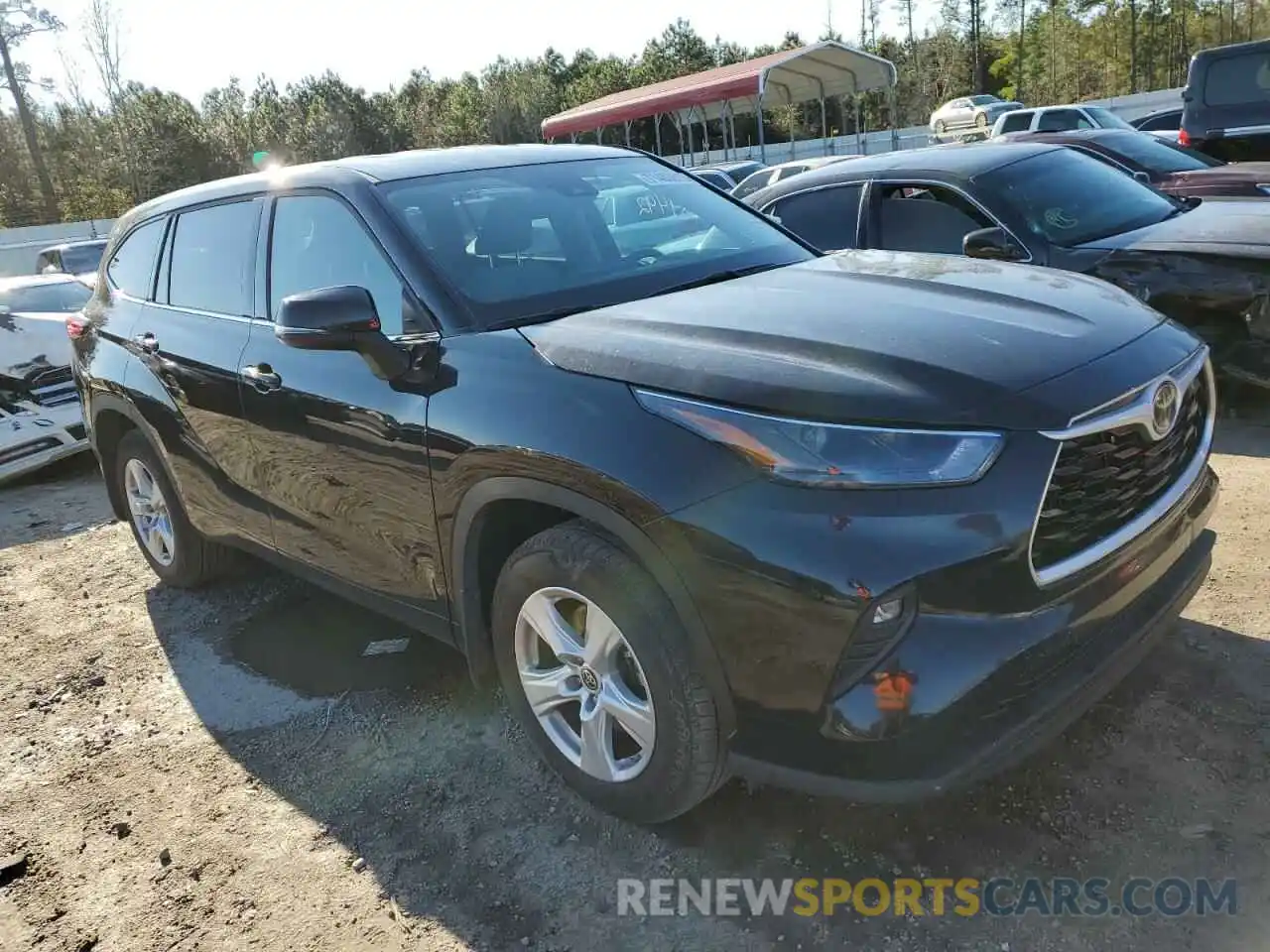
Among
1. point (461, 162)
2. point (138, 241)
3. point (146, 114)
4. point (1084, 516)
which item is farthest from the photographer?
point (146, 114)

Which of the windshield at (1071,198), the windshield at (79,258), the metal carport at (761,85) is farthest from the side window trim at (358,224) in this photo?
the metal carport at (761,85)

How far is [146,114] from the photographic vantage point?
1655 inches

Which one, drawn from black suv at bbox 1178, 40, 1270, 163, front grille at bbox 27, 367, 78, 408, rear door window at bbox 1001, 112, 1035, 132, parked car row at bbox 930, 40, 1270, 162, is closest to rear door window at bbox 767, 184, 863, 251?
front grille at bbox 27, 367, 78, 408

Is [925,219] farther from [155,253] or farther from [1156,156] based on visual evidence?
[155,253]

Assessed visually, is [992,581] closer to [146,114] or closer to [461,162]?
[461,162]

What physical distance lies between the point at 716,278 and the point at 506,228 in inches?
27.3

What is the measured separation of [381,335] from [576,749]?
1.28 m

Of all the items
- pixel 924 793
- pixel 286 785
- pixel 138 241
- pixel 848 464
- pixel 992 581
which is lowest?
pixel 286 785

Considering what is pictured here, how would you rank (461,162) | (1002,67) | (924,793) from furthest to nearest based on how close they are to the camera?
(1002,67) → (461,162) → (924,793)

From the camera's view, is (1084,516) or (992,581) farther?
(1084,516)

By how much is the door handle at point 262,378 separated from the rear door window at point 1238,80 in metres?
11.3

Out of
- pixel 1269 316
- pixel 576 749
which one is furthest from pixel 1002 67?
pixel 576 749

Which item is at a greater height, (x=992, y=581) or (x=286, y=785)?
(x=992, y=581)

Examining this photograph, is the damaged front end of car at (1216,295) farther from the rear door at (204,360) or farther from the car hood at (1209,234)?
the rear door at (204,360)
